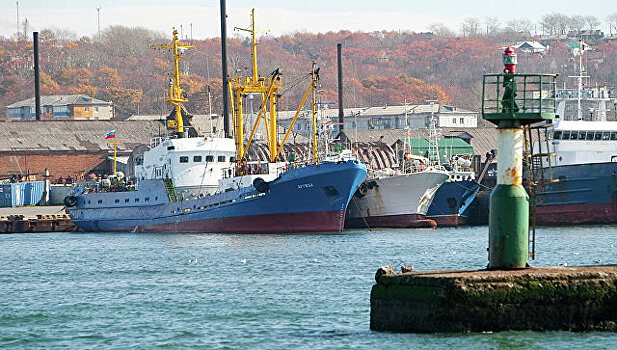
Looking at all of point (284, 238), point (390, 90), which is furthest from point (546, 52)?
point (284, 238)

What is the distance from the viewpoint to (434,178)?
47188mm

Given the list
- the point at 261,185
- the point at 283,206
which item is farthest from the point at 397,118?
the point at 261,185

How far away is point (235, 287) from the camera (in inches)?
964

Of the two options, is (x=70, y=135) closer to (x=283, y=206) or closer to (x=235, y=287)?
(x=283, y=206)

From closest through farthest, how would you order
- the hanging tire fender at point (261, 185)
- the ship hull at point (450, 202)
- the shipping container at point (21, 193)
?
the hanging tire fender at point (261, 185)
the ship hull at point (450, 202)
the shipping container at point (21, 193)

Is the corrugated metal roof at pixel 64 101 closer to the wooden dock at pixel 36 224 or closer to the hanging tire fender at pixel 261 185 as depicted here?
the wooden dock at pixel 36 224

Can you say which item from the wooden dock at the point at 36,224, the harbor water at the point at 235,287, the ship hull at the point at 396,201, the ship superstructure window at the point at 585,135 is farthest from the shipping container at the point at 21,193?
the ship superstructure window at the point at 585,135

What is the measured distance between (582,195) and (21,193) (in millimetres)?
37523

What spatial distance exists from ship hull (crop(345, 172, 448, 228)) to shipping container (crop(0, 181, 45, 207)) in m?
26.4

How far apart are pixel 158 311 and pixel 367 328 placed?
5808 millimetres

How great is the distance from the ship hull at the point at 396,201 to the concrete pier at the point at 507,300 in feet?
106

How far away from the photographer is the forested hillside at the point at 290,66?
142 m

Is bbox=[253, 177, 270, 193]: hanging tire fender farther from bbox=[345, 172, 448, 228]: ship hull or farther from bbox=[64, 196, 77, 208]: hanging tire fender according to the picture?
bbox=[64, 196, 77, 208]: hanging tire fender

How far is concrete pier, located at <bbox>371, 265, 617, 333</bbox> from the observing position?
46.2 ft
